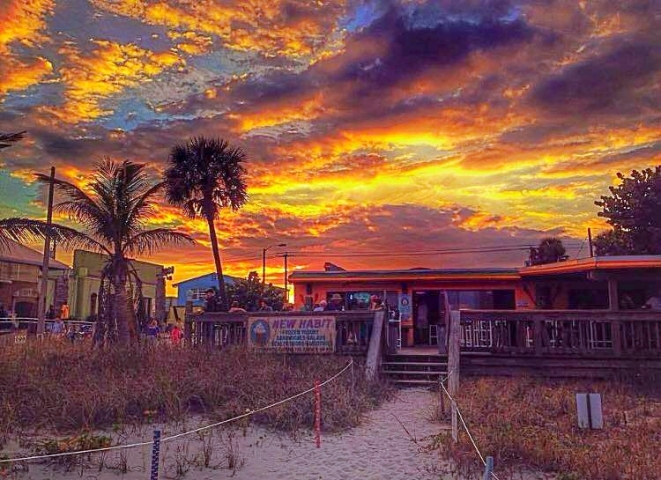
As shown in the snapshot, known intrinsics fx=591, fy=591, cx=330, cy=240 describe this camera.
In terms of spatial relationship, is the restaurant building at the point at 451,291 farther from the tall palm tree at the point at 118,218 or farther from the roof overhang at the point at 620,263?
the tall palm tree at the point at 118,218

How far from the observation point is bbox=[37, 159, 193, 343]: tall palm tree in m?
17.5

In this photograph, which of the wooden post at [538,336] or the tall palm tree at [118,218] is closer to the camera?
the wooden post at [538,336]

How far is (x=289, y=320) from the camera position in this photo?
1606cm

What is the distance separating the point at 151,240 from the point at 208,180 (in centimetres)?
793

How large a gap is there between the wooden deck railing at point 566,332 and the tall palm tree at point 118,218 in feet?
31.6

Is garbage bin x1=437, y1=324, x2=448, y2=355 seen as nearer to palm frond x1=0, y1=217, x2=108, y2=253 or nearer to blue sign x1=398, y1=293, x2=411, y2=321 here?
blue sign x1=398, y1=293, x2=411, y2=321

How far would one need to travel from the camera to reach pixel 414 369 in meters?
15.8

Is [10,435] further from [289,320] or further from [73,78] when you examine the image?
[73,78]

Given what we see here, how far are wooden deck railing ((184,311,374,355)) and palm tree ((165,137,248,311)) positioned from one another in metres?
8.68

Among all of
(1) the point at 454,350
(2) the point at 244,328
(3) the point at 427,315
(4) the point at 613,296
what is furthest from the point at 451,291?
(2) the point at 244,328

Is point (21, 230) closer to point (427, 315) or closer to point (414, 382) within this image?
point (414, 382)

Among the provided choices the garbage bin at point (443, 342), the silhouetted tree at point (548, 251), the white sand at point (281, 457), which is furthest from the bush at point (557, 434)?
the silhouetted tree at point (548, 251)

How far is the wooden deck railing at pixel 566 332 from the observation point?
49.1 feet

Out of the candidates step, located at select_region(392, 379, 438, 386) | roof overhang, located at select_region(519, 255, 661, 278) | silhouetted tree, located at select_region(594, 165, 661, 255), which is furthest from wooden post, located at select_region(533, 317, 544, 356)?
silhouetted tree, located at select_region(594, 165, 661, 255)
